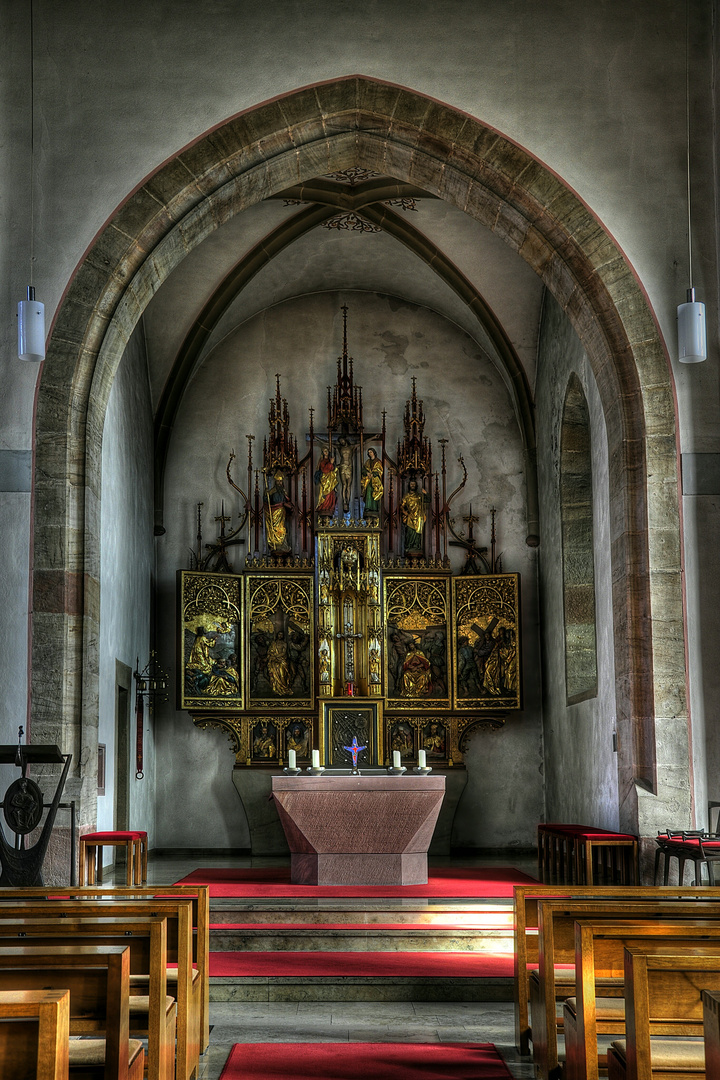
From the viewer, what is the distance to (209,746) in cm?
1427

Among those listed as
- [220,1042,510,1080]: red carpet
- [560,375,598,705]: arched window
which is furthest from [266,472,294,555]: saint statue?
[220,1042,510,1080]: red carpet

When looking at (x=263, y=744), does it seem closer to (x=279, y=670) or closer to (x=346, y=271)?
(x=279, y=670)

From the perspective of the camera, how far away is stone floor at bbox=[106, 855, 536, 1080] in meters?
5.92

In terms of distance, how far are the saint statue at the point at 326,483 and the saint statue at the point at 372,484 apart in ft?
1.24

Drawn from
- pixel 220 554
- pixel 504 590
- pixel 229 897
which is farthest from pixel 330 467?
pixel 229 897

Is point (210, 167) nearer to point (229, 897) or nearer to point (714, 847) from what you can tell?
point (229, 897)

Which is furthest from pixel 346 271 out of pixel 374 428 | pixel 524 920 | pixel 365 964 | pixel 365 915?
pixel 524 920

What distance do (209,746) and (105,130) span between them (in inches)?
298

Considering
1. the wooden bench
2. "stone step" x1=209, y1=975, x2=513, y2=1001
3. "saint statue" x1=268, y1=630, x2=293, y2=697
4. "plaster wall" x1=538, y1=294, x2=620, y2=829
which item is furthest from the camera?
"saint statue" x1=268, y1=630, x2=293, y2=697

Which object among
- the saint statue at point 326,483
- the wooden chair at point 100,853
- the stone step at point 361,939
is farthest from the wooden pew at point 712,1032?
the saint statue at point 326,483

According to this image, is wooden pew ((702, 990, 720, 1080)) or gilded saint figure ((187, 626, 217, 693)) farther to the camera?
gilded saint figure ((187, 626, 217, 693))

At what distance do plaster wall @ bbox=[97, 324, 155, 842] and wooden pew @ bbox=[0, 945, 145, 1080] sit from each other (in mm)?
7140

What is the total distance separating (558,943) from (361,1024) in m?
1.61

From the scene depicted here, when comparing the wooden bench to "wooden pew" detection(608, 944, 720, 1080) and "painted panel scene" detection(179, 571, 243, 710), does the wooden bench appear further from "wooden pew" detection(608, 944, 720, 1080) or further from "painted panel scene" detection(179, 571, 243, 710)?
"wooden pew" detection(608, 944, 720, 1080)
